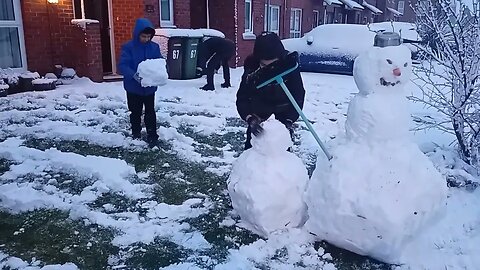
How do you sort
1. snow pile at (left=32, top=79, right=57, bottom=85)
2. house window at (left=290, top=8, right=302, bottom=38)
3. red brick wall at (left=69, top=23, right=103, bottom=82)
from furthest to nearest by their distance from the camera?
house window at (left=290, top=8, right=302, bottom=38), red brick wall at (left=69, top=23, right=103, bottom=82), snow pile at (left=32, top=79, right=57, bottom=85)

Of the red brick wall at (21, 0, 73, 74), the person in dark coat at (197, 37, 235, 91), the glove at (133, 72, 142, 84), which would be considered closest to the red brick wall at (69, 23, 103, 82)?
the red brick wall at (21, 0, 73, 74)

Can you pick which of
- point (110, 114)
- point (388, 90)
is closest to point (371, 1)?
point (110, 114)

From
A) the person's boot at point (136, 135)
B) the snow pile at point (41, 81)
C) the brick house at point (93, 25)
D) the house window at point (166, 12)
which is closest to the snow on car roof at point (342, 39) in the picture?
the brick house at point (93, 25)

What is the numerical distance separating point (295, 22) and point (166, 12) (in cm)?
1035

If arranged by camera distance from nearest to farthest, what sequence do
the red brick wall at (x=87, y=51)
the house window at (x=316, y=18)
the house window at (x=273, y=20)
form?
the red brick wall at (x=87, y=51) < the house window at (x=273, y=20) < the house window at (x=316, y=18)

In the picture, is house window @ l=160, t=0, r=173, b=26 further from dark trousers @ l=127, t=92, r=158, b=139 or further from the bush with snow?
the bush with snow

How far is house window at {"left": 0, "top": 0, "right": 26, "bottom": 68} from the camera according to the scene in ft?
29.2

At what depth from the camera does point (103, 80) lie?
1020 cm

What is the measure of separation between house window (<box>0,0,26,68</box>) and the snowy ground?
7.65ft

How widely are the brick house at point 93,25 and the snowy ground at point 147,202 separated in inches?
101

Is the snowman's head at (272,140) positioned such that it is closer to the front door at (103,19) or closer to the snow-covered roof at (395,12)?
the front door at (103,19)

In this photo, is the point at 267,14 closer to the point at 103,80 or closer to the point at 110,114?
the point at 103,80

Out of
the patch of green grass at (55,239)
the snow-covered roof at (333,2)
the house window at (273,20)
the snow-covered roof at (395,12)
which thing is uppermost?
the snow-covered roof at (333,2)

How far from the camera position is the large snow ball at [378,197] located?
2.83 metres
